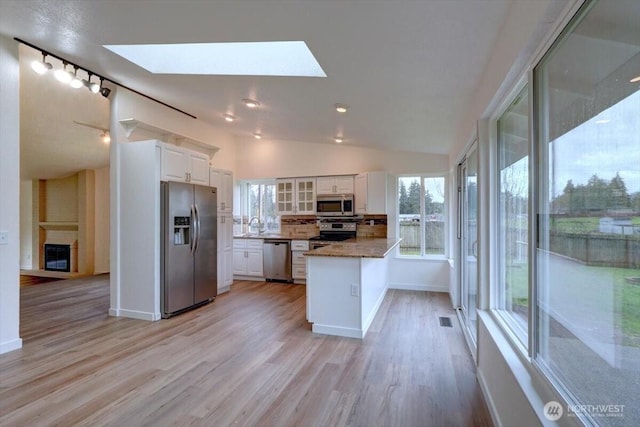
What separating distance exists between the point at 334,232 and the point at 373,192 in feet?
3.96

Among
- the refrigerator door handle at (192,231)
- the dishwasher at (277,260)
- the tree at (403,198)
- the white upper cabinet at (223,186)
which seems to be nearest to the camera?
the refrigerator door handle at (192,231)

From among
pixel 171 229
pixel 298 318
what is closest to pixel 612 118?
pixel 298 318

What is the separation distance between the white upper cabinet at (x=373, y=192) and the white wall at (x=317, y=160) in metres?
0.26

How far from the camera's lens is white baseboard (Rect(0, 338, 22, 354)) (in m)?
2.90

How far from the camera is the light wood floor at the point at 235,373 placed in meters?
2.03

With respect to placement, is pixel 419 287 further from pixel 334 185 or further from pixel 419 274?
pixel 334 185

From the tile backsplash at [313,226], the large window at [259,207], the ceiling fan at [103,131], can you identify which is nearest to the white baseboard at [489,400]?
the tile backsplash at [313,226]

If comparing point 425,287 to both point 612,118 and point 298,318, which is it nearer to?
point 298,318

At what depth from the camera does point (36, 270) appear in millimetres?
7652

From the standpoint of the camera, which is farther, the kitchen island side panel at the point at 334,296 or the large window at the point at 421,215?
the large window at the point at 421,215

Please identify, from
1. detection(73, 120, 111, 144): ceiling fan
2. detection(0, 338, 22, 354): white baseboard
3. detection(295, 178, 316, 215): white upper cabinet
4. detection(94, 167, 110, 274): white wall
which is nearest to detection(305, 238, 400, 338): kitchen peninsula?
detection(295, 178, 316, 215): white upper cabinet

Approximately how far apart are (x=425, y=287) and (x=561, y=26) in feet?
15.5

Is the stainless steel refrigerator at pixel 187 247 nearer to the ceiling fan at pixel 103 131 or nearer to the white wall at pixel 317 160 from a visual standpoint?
the white wall at pixel 317 160

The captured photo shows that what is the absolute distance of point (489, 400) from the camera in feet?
6.81
